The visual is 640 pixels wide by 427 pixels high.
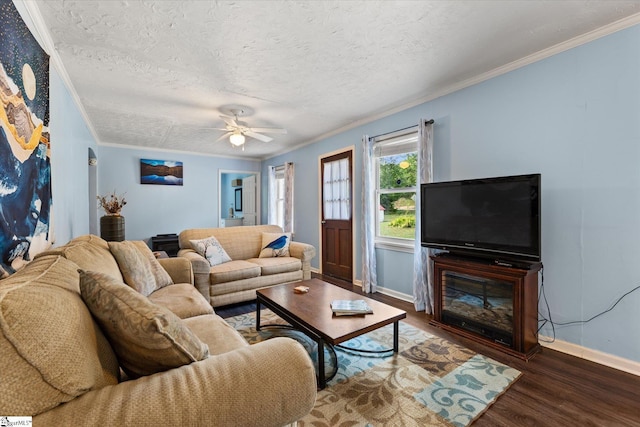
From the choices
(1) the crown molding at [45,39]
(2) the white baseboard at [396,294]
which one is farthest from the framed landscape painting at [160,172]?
(2) the white baseboard at [396,294]

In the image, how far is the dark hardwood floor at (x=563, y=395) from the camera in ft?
5.01

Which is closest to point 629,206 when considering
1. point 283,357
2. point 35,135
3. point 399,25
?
point 399,25

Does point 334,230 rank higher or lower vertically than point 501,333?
higher

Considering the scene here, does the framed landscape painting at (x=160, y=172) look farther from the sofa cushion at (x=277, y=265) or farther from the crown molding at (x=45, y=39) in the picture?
the sofa cushion at (x=277, y=265)

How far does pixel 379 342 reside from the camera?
7.77 feet

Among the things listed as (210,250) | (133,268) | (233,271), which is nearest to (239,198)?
(210,250)

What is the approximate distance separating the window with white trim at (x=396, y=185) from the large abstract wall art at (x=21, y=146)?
10.6 feet

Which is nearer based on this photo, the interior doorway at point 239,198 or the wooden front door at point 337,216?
the wooden front door at point 337,216

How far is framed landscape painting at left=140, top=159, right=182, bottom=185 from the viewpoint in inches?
211

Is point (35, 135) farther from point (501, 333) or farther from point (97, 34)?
point (501, 333)

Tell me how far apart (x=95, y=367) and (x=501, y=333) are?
8.79 feet

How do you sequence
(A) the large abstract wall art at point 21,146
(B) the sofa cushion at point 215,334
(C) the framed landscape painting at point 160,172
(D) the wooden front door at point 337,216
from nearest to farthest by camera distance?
(A) the large abstract wall art at point 21,146, (B) the sofa cushion at point 215,334, (D) the wooden front door at point 337,216, (C) the framed landscape painting at point 160,172

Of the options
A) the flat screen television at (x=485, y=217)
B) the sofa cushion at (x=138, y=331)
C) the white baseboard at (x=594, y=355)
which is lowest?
the white baseboard at (x=594, y=355)

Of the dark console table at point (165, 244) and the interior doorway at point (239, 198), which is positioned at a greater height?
the interior doorway at point (239, 198)
